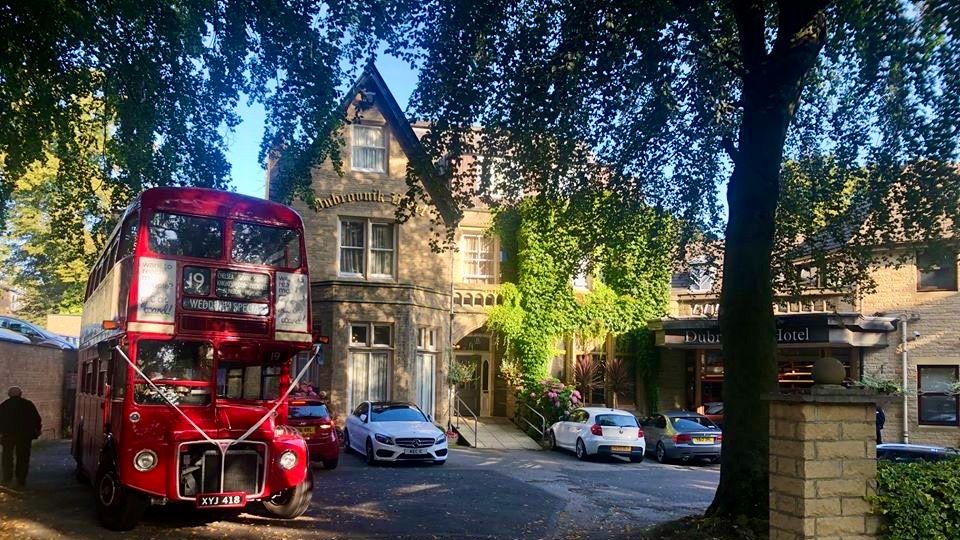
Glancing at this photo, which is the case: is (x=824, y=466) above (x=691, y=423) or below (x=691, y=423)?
above

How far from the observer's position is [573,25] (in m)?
11.5

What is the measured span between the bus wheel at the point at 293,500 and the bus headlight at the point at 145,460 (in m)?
1.80

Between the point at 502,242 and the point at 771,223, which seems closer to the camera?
the point at 771,223

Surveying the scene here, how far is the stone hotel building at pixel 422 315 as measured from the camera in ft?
81.4

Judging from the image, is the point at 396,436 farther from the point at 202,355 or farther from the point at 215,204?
the point at 215,204

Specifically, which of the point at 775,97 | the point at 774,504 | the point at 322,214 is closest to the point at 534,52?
the point at 775,97

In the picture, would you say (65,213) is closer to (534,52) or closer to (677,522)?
(534,52)

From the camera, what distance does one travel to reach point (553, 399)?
26.3m

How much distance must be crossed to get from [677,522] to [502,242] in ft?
66.4

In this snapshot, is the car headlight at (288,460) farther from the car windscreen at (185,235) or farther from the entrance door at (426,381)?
the entrance door at (426,381)

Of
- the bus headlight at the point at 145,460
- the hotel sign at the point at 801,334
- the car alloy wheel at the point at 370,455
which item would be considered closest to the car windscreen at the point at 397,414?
the car alloy wheel at the point at 370,455

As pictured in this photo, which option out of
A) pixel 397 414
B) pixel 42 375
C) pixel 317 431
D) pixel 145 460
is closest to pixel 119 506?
pixel 145 460

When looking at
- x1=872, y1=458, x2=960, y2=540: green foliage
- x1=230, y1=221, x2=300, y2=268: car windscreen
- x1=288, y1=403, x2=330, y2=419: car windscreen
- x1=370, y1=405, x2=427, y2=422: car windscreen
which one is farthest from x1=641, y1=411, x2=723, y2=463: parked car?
x1=872, y1=458, x2=960, y2=540: green foliage

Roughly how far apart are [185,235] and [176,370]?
1805 mm
